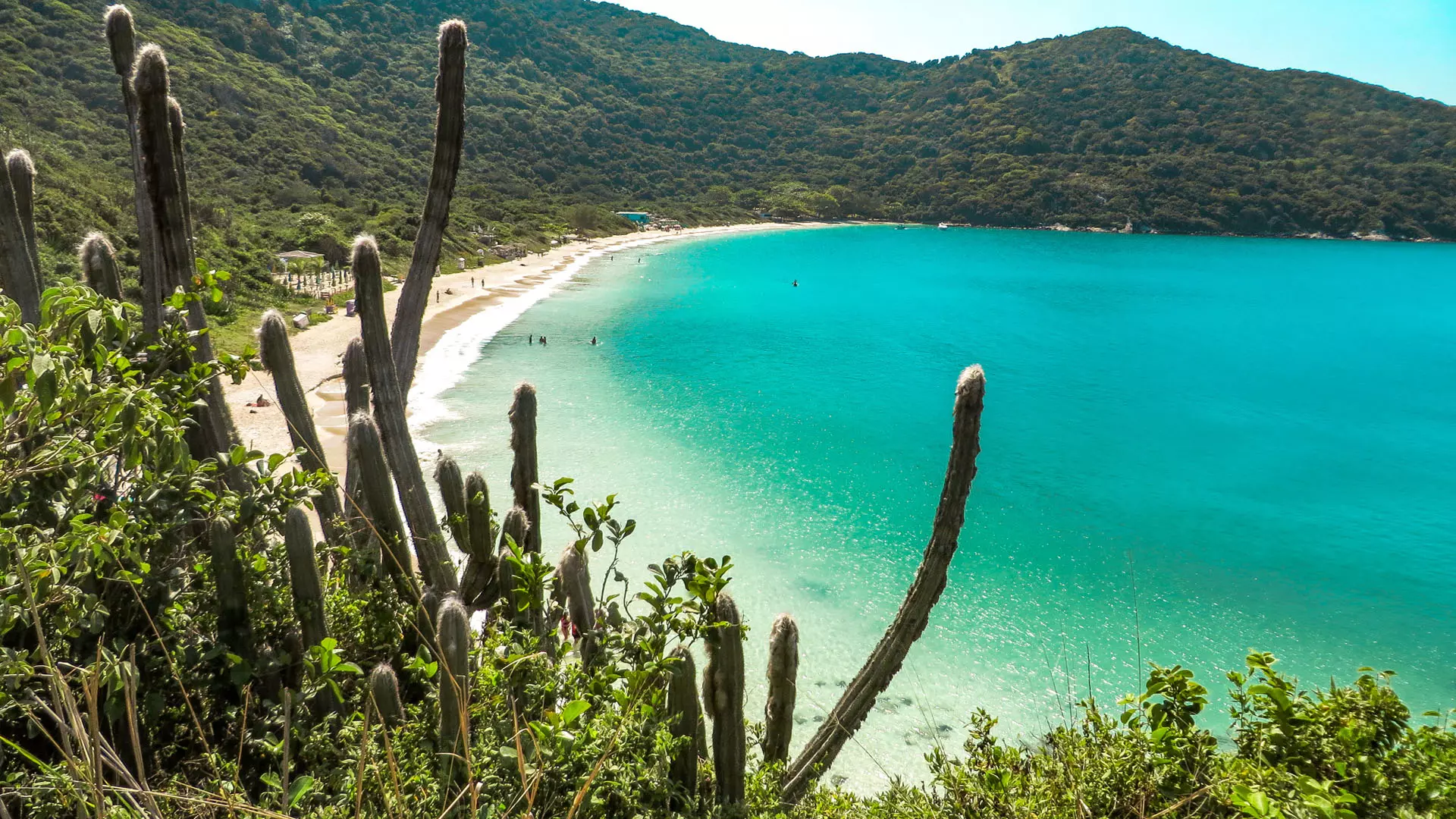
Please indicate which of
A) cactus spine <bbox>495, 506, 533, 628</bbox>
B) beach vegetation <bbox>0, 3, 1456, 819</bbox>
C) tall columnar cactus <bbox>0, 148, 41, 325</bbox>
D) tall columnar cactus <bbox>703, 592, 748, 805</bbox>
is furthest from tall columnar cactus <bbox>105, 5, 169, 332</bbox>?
tall columnar cactus <bbox>703, 592, 748, 805</bbox>

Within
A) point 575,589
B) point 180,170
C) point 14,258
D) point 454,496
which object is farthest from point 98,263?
point 575,589

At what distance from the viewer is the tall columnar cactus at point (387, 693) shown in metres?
3.21

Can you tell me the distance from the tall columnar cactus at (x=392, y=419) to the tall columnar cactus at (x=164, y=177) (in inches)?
33.3

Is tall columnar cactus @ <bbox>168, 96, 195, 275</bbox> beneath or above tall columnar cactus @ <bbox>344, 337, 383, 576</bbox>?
above

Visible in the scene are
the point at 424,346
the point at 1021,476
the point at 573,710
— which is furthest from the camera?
the point at 424,346

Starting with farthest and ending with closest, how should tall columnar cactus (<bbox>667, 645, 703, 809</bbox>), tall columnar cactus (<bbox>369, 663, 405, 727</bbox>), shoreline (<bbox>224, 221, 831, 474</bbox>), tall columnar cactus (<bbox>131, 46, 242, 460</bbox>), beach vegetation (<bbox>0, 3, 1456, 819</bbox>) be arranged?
1. shoreline (<bbox>224, 221, 831, 474</bbox>)
2. tall columnar cactus (<bbox>131, 46, 242, 460</bbox>)
3. tall columnar cactus (<bbox>667, 645, 703, 809</bbox>)
4. tall columnar cactus (<bbox>369, 663, 405, 727</bbox>)
5. beach vegetation (<bbox>0, 3, 1456, 819</bbox>)

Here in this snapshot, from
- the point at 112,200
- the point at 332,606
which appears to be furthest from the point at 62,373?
the point at 112,200

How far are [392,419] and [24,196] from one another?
303cm

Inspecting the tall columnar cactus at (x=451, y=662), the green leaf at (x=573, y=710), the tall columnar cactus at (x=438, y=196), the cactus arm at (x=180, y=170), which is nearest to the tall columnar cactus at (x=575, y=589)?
the tall columnar cactus at (x=451, y=662)

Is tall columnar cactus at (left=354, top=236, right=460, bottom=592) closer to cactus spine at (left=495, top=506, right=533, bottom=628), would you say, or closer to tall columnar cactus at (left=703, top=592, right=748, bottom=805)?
cactus spine at (left=495, top=506, right=533, bottom=628)

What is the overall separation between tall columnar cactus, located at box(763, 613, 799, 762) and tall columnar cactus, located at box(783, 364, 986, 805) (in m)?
0.29

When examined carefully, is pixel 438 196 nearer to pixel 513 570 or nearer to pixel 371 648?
pixel 513 570

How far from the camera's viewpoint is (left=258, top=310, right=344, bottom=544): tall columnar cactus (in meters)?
4.70

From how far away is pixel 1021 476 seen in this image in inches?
791
